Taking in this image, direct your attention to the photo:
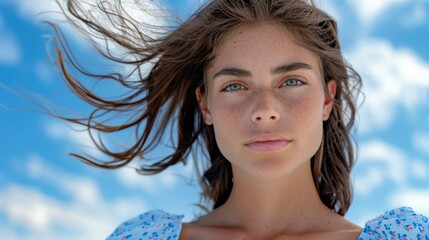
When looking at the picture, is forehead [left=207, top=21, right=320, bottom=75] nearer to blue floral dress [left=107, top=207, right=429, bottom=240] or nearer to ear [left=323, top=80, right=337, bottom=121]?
ear [left=323, top=80, right=337, bottom=121]

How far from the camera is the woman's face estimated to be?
3.96 meters

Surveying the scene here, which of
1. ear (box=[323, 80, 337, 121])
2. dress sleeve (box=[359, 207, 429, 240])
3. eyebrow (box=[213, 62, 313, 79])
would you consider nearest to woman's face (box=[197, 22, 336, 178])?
eyebrow (box=[213, 62, 313, 79])

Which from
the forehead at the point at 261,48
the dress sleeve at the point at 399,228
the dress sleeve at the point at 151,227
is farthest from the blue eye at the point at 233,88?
the dress sleeve at the point at 399,228

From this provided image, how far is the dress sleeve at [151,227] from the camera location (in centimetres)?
434

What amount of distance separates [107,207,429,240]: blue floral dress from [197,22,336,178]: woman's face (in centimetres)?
48

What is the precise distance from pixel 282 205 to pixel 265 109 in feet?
2.03

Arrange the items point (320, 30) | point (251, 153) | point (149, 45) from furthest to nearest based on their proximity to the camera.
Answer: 1. point (149, 45)
2. point (320, 30)
3. point (251, 153)

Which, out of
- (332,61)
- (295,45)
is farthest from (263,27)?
(332,61)

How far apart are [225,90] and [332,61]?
61cm

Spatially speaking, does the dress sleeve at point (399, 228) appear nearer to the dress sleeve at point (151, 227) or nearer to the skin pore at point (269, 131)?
the skin pore at point (269, 131)

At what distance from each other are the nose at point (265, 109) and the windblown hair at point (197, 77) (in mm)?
360

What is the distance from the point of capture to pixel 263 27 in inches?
164

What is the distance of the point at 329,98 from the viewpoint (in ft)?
14.4

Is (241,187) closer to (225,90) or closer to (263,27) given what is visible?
(225,90)
